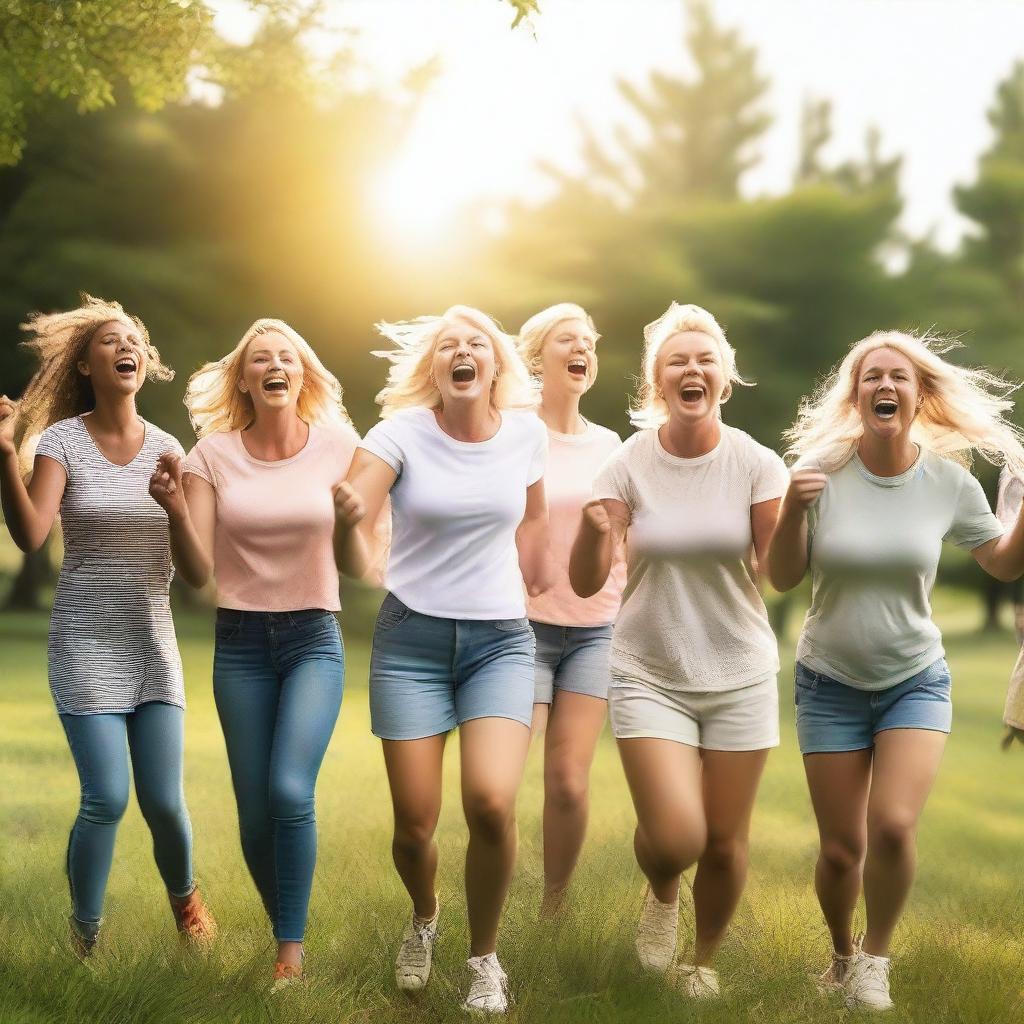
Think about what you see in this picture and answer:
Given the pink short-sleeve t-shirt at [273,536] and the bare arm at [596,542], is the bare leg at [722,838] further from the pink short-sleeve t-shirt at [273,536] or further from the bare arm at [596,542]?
the pink short-sleeve t-shirt at [273,536]

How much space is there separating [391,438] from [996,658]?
23718 mm

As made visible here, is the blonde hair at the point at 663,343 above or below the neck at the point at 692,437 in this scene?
above

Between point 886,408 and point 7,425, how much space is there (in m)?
2.88

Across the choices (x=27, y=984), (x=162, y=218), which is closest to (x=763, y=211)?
(x=162, y=218)

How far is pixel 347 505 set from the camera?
4.87 m

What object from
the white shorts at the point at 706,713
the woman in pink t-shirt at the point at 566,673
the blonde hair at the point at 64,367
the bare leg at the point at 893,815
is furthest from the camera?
the woman in pink t-shirt at the point at 566,673

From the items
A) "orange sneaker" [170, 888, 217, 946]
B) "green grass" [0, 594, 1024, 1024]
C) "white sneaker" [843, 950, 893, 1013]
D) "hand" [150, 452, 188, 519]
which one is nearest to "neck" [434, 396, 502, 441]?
"hand" [150, 452, 188, 519]

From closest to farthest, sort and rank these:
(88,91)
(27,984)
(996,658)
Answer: (27,984) < (88,91) < (996,658)

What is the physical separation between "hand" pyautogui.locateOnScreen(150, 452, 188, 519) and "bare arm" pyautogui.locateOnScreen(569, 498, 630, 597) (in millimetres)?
1301

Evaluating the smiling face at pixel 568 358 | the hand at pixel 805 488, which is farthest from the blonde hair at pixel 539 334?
the hand at pixel 805 488

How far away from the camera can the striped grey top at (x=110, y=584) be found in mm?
5332

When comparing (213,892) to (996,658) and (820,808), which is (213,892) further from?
(996,658)

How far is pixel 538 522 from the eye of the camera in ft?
18.3

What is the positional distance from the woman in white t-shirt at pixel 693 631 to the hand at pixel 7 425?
188 centimetres
